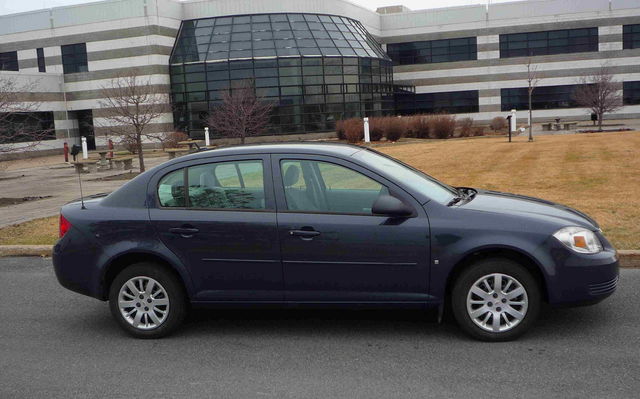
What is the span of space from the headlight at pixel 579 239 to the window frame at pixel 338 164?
1.14 metres

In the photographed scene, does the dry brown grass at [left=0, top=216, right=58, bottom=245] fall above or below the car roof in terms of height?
below

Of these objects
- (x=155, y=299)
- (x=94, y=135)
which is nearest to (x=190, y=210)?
(x=155, y=299)

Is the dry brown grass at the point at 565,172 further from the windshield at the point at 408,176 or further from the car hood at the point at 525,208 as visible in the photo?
the windshield at the point at 408,176

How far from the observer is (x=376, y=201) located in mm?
5129

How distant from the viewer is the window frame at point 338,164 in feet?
17.0

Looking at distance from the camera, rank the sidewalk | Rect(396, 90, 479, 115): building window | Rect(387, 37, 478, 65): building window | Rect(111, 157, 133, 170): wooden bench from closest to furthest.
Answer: the sidewalk, Rect(111, 157, 133, 170): wooden bench, Rect(387, 37, 478, 65): building window, Rect(396, 90, 479, 115): building window

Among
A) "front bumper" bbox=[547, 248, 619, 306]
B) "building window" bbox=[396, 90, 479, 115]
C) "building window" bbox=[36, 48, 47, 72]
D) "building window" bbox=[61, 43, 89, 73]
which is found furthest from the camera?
"building window" bbox=[396, 90, 479, 115]

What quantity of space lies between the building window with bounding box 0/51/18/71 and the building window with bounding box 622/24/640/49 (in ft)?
161

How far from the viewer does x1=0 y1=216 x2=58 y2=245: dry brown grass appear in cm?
1001

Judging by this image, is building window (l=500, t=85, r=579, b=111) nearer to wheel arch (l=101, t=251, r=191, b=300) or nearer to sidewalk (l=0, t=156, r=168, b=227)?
sidewalk (l=0, t=156, r=168, b=227)

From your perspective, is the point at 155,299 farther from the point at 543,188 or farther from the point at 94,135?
the point at 94,135

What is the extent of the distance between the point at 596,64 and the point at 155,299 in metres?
55.6

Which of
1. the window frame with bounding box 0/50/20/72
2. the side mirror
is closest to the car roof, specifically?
the side mirror

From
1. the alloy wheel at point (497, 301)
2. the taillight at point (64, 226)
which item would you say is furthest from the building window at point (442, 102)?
the alloy wheel at point (497, 301)
